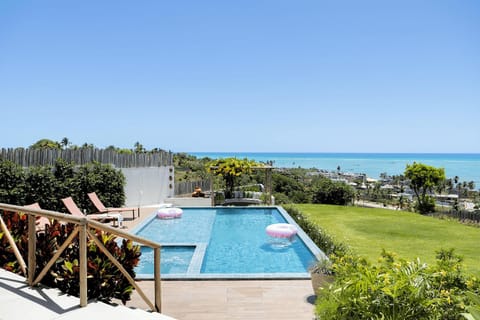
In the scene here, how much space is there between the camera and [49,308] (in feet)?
10.7

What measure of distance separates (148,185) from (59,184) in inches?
164

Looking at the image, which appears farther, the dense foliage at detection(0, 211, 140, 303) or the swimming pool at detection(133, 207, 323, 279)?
the swimming pool at detection(133, 207, 323, 279)

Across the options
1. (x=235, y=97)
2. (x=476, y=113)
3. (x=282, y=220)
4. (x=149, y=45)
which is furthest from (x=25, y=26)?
(x=476, y=113)

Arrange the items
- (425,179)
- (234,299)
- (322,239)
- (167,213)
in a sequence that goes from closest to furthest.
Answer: (234,299), (322,239), (167,213), (425,179)

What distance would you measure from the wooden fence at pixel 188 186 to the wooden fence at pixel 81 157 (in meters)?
1.52

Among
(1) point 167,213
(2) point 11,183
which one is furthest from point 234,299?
(2) point 11,183

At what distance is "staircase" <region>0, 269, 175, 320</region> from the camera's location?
10.2 feet

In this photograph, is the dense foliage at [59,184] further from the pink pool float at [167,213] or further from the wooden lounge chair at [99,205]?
the pink pool float at [167,213]

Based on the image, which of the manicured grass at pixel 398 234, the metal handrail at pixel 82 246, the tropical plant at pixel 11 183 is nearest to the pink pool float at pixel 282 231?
the manicured grass at pixel 398 234

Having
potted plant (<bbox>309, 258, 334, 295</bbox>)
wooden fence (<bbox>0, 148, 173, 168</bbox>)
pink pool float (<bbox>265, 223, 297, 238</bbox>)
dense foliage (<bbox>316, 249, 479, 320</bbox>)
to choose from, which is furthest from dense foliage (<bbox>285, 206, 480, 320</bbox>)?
wooden fence (<bbox>0, 148, 173, 168</bbox>)

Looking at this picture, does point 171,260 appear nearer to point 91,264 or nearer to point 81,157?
point 91,264

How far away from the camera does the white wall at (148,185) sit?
14.1 meters

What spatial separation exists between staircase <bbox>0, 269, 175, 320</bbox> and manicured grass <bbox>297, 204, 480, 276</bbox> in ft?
19.5

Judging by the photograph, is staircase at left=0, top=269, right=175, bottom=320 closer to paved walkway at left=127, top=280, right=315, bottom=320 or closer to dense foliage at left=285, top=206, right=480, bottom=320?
paved walkway at left=127, top=280, right=315, bottom=320
